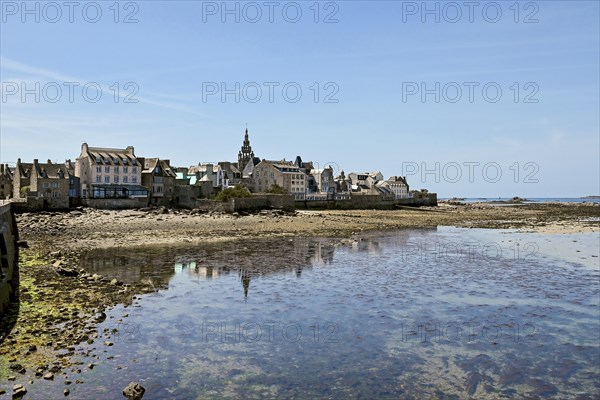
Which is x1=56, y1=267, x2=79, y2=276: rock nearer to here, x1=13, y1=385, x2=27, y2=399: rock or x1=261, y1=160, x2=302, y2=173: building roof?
x1=13, y1=385, x2=27, y2=399: rock

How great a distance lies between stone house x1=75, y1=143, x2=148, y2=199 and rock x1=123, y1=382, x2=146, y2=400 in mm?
60197

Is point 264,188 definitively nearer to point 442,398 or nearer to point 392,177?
point 392,177

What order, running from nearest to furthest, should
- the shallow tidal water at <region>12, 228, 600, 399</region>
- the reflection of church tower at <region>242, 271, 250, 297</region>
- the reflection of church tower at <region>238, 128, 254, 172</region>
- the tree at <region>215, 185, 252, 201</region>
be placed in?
the shallow tidal water at <region>12, 228, 600, 399</region>
the reflection of church tower at <region>242, 271, 250, 297</region>
the tree at <region>215, 185, 252, 201</region>
the reflection of church tower at <region>238, 128, 254, 172</region>

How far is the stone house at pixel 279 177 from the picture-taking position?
96375 millimetres

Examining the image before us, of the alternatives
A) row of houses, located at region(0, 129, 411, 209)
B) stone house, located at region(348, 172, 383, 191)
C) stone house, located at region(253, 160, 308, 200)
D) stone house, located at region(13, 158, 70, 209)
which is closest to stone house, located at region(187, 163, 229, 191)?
row of houses, located at region(0, 129, 411, 209)

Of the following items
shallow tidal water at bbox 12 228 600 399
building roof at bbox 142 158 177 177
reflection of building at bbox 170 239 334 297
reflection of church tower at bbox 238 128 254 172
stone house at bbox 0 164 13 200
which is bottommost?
shallow tidal water at bbox 12 228 600 399

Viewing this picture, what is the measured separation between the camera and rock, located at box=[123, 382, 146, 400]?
11.1 meters

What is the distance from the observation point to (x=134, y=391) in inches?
443

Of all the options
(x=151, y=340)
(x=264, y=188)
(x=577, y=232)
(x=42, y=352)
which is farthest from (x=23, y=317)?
(x=264, y=188)

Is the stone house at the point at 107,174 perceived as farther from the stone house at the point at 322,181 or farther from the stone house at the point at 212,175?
the stone house at the point at 322,181

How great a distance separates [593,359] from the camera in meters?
14.2

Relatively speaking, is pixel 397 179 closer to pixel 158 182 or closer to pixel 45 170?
pixel 158 182

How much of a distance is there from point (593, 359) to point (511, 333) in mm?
2762

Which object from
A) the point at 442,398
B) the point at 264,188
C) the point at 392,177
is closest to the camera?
the point at 442,398
